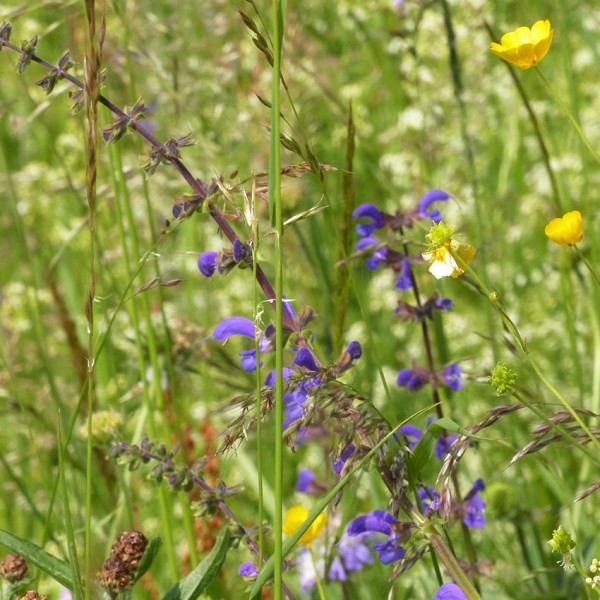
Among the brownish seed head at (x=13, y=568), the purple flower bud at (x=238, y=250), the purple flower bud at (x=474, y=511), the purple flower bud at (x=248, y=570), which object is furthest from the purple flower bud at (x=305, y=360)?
the purple flower bud at (x=474, y=511)

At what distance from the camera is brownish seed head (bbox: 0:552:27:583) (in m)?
1.11

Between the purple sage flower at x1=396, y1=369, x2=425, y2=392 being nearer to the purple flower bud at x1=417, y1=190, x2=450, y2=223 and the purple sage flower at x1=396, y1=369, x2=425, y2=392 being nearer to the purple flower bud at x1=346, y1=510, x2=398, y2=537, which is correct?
the purple flower bud at x1=417, y1=190, x2=450, y2=223

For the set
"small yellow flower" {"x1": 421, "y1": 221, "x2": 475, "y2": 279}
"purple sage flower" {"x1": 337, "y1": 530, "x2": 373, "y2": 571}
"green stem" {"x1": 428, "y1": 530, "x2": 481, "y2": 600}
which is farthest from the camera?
"purple sage flower" {"x1": 337, "y1": 530, "x2": 373, "y2": 571}

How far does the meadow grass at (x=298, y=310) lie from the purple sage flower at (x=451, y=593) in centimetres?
3

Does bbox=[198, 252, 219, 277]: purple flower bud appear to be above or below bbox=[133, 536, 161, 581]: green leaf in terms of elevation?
above

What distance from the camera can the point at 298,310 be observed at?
1.05 metres

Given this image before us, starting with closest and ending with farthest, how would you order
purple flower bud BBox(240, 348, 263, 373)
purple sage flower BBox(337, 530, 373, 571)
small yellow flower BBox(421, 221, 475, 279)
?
small yellow flower BBox(421, 221, 475, 279) < purple flower bud BBox(240, 348, 263, 373) < purple sage flower BBox(337, 530, 373, 571)

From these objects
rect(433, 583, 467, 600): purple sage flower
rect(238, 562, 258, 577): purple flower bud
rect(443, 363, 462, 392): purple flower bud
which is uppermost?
rect(443, 363, 462, 392): purple flower bud

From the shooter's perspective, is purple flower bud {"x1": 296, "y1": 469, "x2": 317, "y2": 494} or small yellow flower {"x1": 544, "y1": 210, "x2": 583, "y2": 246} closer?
small yellow flower {"x1": 544, "y1": 210, "x2": 583, "y2": 246}

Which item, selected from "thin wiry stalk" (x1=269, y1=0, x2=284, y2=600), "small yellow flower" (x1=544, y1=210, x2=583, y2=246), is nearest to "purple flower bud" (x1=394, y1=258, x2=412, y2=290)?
"small yellow flower" (x1=544, y1=210, x2=583, y2=246)

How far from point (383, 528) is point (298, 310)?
9.3 inches

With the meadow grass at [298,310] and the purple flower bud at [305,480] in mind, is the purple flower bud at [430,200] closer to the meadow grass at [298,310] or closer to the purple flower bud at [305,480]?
the meadow grass at [298,310]

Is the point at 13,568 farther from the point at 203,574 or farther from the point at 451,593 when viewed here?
the point at 451,593

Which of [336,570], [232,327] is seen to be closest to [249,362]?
[232,327]
